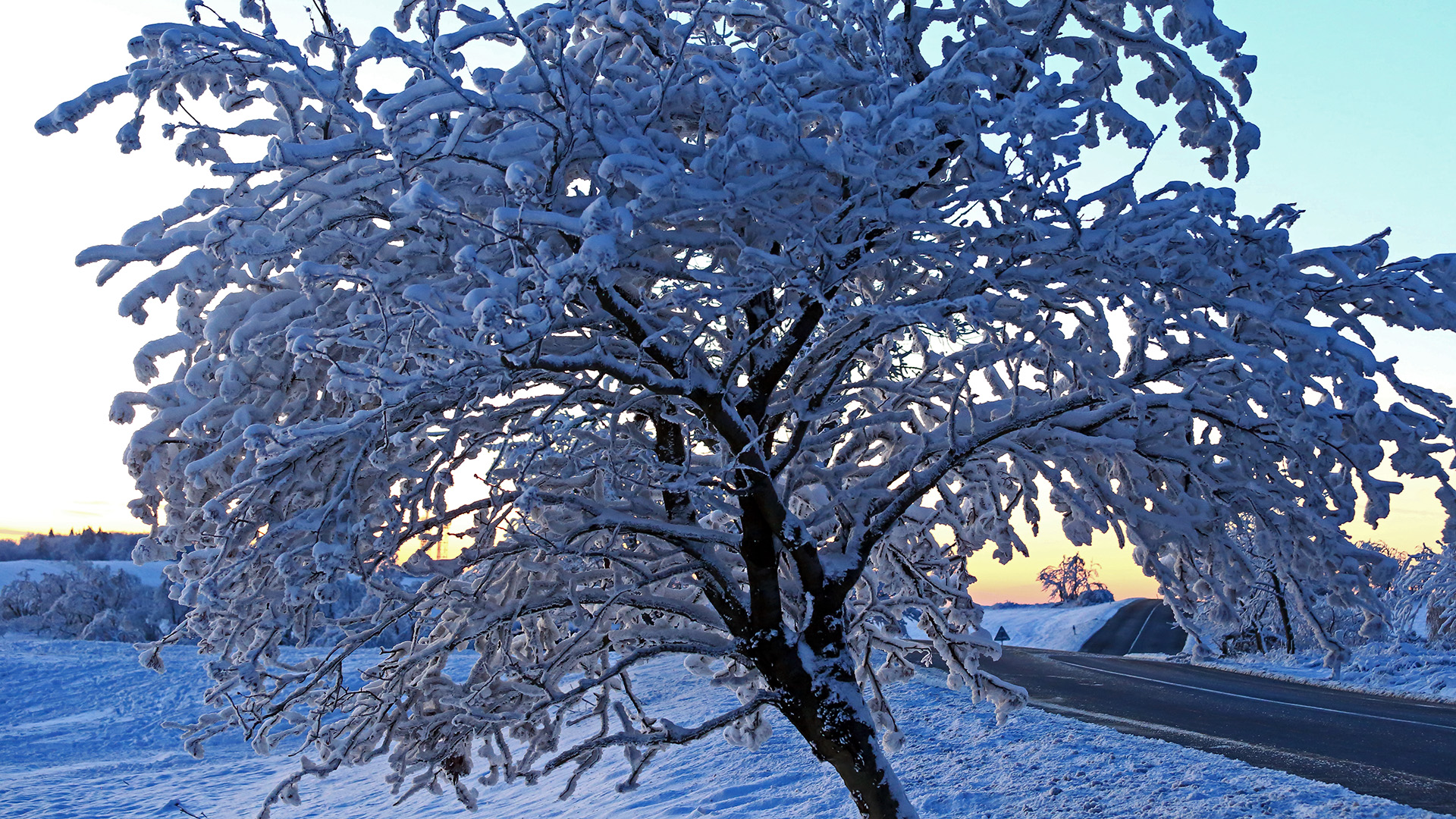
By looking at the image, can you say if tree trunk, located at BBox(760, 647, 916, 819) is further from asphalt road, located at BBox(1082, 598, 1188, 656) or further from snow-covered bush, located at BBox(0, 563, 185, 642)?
snow-covered bush, located at BBox(0, 563, 185, 642)

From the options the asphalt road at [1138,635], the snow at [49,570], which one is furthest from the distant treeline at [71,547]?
the asphalt road at [1138,635]

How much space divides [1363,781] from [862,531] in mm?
6568

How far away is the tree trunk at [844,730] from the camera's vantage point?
16.8 ft

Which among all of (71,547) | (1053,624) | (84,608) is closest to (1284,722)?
(1053,624)

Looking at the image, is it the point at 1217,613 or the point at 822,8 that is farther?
the point at 1217,613

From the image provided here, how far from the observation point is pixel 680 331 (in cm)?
470

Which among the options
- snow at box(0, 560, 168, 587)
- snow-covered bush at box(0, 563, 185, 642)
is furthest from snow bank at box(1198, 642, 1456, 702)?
snow at box(0, 560, 168, 587)

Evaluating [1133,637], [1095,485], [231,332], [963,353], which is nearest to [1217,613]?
[1095,485]

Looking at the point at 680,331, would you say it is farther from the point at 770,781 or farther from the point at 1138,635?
the point at 1138,635

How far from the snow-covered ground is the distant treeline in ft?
276

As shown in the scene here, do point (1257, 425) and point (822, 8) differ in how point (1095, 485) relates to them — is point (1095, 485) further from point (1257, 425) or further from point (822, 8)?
point (822, 8)

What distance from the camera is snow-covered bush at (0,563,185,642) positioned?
133 ft

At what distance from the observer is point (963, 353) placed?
5.39 metres

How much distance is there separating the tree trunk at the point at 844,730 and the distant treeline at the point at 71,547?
4032 inches
